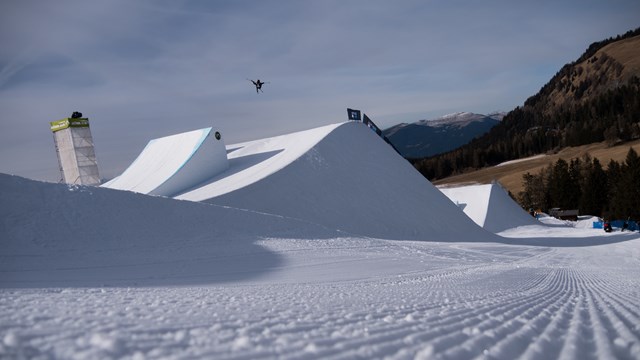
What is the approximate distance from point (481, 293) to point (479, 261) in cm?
669

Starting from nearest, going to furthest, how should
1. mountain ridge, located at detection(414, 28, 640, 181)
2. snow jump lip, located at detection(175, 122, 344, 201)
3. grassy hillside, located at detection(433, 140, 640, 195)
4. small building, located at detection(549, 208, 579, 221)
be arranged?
snow jump lip, located at detection(175, 122, 344, 201)
small building, located at detection(549, 208, 579, 221)
grassy hillside, located at detection(433, 140, 640, 195)
mountain ridge, located at detection(414, 28, 640, 181)

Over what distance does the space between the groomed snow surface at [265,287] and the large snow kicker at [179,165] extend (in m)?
1.94

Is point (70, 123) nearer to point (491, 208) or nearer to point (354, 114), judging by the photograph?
point (354, 114)

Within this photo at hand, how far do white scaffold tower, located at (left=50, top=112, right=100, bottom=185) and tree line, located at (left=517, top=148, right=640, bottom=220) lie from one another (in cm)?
4229

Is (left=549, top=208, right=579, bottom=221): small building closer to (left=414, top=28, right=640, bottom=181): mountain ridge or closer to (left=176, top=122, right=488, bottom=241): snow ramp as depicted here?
(left=176, top=122, right=488, bottom=241): snow ramp

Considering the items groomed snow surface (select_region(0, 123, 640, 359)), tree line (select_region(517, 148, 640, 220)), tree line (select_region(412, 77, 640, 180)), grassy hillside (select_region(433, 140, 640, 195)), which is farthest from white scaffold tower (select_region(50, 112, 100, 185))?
tree line (select_region(412, 77, 640, 180))

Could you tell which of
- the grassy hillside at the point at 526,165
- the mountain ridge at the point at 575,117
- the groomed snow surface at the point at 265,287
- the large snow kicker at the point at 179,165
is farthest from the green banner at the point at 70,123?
the mountain ridge at the point at 575,117

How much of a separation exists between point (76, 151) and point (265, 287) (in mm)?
22782

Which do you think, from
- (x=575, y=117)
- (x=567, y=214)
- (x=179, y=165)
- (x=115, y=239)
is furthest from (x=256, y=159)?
(x=575, y=117)

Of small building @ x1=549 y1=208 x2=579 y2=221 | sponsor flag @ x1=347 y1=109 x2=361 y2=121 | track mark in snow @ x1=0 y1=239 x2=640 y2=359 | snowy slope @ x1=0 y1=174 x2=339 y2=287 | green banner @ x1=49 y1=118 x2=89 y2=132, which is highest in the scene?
green banner @ x1=49 y1=118 x2=89 y2=132

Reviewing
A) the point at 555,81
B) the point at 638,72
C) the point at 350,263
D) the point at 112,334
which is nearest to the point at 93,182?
the point at 350,263

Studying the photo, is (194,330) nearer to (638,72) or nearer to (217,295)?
(217,295)

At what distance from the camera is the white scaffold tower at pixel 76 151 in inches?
997

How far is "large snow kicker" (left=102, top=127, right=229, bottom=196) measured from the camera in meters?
21.4
